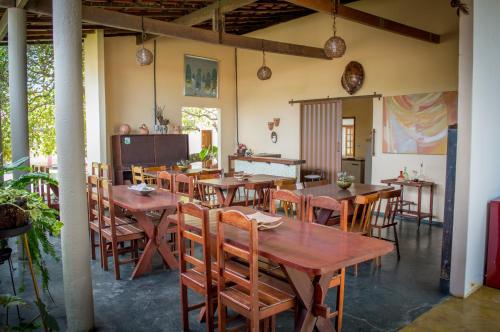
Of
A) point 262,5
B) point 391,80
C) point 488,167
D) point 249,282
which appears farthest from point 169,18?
point 249,282

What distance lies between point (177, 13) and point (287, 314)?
5.74 m

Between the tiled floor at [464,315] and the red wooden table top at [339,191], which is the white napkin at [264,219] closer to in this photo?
the tiled floor at [464,315]

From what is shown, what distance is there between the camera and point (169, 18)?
24.0 feet

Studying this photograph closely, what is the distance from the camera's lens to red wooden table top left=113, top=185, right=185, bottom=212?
3.80m

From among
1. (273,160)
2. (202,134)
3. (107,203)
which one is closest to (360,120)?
(273,160)

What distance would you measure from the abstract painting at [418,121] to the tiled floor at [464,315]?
3262mm

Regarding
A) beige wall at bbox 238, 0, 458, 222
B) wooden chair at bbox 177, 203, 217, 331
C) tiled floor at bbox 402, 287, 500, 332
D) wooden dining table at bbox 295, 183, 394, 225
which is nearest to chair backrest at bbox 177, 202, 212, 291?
wooden chair at bbox 177, 203, 217, 331

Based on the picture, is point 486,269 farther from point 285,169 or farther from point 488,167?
point 285,169

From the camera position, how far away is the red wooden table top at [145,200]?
150 inches

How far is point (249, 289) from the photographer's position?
224 cm

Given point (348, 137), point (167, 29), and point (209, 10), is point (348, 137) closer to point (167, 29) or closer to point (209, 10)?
point (209, 10)

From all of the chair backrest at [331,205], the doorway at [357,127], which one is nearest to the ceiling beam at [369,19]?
the chair backrest at [331,205]

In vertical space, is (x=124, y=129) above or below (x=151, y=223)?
above

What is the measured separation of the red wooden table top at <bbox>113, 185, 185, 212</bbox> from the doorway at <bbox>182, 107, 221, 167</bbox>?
3.29 m
